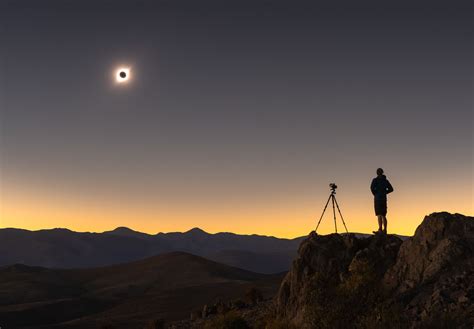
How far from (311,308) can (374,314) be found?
81.5 inches

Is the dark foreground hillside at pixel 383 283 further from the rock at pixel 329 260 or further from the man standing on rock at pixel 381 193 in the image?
the man standing on rock at pixel 381 193

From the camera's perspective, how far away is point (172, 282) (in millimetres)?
92500

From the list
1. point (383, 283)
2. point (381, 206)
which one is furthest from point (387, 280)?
point (381, 206)

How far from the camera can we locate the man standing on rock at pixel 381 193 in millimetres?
21891

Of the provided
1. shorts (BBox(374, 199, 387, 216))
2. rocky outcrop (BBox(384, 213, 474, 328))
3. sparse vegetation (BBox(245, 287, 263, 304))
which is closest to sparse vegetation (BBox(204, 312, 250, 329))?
rocky outcrop (BBox(384, 213, 474, 328))

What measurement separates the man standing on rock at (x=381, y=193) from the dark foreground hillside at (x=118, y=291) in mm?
29181

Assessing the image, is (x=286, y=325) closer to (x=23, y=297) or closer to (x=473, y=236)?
(x=473, y=236)

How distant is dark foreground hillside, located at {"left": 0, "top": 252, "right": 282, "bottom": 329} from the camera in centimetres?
5625

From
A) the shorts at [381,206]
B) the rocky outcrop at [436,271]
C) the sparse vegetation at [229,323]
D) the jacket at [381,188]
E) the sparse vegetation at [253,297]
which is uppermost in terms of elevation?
the jacket at [381,188]

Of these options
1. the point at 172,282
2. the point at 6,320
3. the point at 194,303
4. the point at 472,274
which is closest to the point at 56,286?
the point at 172,282

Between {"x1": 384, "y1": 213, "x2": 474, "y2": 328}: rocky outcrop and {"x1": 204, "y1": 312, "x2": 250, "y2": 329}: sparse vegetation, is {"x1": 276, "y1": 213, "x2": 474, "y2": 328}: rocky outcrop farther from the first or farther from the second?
{"x1": 204, "y1": 312, "x2": 250, "y2": 329}: sparse vegetation

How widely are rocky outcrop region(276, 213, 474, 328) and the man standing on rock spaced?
91 cm

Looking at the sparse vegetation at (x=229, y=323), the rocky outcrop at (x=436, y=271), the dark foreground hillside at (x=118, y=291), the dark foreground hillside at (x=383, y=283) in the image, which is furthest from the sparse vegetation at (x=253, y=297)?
the dark foreground hillside at (x=118, y=291)

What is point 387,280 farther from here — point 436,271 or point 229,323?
point 229,323
